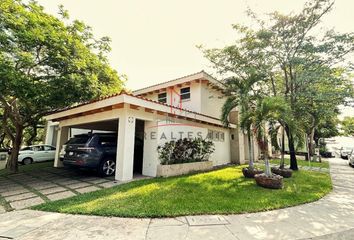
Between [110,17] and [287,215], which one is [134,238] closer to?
[287,215]

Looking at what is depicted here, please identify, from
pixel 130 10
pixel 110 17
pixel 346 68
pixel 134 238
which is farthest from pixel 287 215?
pixel 346 68

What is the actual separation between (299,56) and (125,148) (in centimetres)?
994

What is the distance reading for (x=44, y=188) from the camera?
641 centimetres

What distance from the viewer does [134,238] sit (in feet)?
10.5

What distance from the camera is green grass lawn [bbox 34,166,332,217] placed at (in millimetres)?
4352

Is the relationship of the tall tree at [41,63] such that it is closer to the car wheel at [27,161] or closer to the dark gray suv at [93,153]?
the dark gray suv at [93,153]

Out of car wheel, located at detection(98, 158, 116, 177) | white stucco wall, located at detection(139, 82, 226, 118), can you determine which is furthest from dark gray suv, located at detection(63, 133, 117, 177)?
white stucco wall, located at detection(139, 82, 226, 118)

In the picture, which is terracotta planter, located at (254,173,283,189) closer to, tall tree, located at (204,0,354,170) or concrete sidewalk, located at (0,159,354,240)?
concrete sidewalk, located at (0,159,354,240)

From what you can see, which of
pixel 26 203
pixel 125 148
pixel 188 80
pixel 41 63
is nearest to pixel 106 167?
pixel 125 148

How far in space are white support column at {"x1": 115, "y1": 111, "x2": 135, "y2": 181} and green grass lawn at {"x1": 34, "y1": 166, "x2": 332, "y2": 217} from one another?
602 mm

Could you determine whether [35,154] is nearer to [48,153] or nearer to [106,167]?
[48,153]

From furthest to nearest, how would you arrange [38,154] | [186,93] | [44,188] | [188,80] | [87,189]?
[38,154]
[186,93]
[188,80]
[44,188]
[87,189]

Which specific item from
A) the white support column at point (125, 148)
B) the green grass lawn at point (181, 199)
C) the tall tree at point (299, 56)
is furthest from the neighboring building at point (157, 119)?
the tall tree at point (299, 56)

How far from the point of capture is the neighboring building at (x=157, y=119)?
23.6ft
